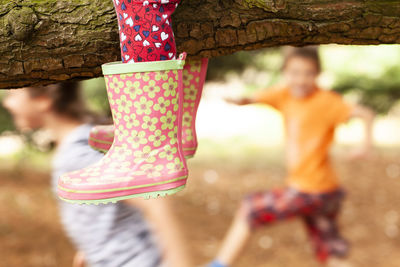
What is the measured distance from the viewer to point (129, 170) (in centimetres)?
105

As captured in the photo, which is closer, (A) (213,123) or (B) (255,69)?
(B) (255,69)

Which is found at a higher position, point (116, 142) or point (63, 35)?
point (63, 35)

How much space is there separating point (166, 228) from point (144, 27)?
820 mm

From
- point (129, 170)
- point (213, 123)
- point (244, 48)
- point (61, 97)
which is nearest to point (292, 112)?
point (61, 97)

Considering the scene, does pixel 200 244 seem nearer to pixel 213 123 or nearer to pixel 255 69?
pixel 255 69

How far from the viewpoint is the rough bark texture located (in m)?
1.09

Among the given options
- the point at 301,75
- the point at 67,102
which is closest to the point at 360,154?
the point at 301,75

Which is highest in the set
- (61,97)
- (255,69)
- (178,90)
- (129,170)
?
(178,90)

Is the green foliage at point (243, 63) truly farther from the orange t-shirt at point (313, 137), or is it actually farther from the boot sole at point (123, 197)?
the boot sole at point (123, 197)

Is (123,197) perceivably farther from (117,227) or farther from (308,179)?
(308,179)

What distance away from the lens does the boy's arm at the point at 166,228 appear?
1638mm

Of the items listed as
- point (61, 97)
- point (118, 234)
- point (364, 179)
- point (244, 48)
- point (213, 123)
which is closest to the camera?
point (244, 48)

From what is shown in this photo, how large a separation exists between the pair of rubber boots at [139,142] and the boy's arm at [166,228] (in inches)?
22.4

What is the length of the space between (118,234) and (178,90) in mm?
834
